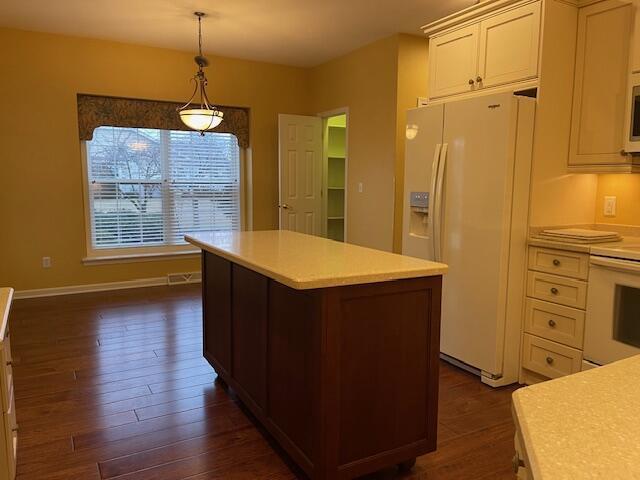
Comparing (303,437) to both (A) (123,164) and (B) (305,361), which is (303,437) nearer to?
(B) (305,361)

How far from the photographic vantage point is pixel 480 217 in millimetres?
2984

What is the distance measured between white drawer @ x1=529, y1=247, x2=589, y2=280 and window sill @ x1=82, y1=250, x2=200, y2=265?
13.6 feet

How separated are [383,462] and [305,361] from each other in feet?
1.80

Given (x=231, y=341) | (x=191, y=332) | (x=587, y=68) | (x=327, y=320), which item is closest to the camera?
(x=327, y=320)

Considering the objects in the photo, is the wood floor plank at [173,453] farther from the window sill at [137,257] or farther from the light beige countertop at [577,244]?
the window sill at [137,257]

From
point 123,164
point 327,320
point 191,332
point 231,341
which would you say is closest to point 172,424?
point 231,341

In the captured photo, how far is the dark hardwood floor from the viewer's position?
7.04 feet

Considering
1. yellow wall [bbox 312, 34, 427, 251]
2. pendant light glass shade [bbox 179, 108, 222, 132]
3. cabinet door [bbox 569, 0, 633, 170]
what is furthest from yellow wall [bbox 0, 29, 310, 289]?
cabinet door [bbox 569, 0, 633, 170]

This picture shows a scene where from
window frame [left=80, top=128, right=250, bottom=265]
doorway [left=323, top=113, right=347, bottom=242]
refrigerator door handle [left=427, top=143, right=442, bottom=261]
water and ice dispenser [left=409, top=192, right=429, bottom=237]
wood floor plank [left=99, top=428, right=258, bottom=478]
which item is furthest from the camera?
doorway [left=323, top=113, right=347, bottom=242]

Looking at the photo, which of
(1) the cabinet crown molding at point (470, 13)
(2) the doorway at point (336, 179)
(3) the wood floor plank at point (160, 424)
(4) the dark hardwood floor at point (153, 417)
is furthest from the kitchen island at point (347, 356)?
(2) the doorway at point (336, 179)

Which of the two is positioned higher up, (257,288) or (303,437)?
(257,288)

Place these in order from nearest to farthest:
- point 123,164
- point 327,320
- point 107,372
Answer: point 327,320
point 107,372
point 123,164

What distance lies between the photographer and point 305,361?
75.5 inches

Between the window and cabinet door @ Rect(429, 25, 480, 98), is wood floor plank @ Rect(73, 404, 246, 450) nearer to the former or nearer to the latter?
cabinet door @ Rect(429, 25, 480, 98)
